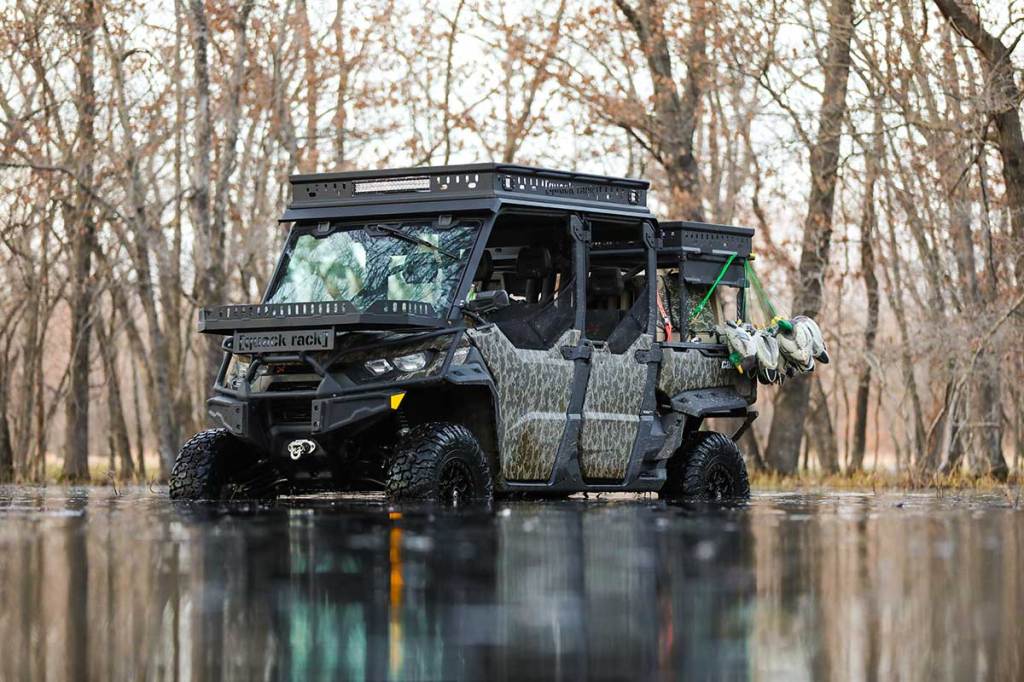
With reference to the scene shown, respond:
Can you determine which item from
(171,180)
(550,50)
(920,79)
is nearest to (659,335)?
(920,79)

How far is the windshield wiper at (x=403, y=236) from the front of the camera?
13211mm

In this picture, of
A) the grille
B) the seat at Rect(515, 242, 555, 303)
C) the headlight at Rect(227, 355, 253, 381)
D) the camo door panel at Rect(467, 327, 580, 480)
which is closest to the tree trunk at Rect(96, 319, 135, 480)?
the seat at Rect(515, 242, 555, 303)

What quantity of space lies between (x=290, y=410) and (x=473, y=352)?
134cm

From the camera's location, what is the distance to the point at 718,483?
51.0ft

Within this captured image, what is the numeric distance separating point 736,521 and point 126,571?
4.56 metres

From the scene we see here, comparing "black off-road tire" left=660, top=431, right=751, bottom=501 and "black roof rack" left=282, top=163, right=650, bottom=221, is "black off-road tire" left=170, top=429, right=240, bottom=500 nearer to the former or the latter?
"black roof rack" left=282, top=163, right=650, bottom=221

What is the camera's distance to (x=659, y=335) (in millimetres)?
15156

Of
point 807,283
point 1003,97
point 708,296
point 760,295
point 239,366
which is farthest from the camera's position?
point 807,283

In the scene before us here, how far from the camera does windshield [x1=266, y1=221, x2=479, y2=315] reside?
13102mm

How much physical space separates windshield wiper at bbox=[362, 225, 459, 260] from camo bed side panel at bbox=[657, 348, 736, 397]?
246cm

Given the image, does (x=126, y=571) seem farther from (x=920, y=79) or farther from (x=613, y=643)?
(x=920, y=79)

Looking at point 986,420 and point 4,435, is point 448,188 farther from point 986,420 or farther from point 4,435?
point 986,420

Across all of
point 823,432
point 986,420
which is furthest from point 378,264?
point 823,432

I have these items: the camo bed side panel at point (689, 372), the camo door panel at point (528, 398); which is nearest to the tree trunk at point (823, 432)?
the camo bed side panel at point (689, 372)
